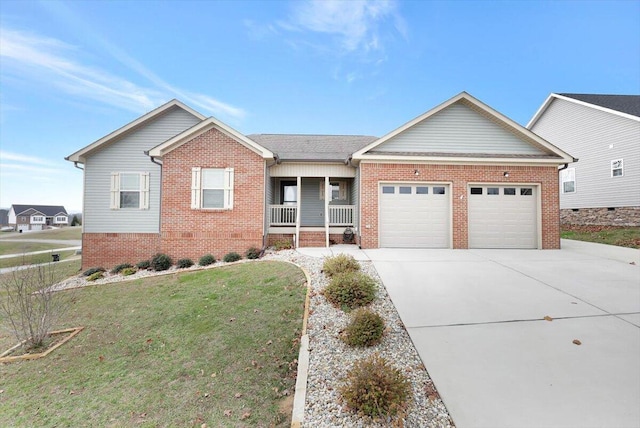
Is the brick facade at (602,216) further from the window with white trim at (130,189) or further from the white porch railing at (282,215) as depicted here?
the window with white trim at (130,189)

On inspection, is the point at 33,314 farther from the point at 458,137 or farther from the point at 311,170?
the point at 458,137

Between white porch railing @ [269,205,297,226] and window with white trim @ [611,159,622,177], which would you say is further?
window with white trim @ [611,159,622,177]

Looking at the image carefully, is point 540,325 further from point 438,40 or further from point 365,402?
point 438,40

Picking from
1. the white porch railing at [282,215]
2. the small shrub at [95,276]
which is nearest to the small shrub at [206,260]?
the white porch railing at [282,215]

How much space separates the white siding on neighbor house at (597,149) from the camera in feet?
50.3

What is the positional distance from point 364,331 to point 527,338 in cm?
257

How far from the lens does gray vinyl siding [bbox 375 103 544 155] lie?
36.6 feet

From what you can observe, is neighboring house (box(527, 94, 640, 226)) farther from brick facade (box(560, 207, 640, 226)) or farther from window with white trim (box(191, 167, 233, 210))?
window with white trim (box(191, 167, 233, 210))

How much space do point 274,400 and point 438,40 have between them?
1691 cm

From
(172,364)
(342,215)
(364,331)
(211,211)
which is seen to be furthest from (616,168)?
(172,364)

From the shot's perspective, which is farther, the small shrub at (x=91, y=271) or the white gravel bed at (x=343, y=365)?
the small shrub at (x=91, y=271)

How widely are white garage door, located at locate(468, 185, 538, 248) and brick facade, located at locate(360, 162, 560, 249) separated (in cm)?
33

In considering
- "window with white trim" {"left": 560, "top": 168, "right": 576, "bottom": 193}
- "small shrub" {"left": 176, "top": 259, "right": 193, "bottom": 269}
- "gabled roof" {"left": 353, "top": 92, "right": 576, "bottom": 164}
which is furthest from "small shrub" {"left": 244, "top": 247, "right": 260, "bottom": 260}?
"window with white trim" {"left": 560, "top": 168, "right": 576, "bottom": 193}

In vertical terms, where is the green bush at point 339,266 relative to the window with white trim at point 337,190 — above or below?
below
